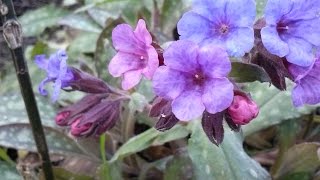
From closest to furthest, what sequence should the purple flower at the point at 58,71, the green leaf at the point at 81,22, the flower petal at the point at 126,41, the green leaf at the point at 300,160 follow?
1. the flower petal at the point at 126,41
2. the purple flower at the point at 58,71
3. the green leaf at the point at 300,160
4. the green leaf at the point at 81,22

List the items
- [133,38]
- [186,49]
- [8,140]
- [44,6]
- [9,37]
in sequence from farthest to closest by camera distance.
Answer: [44,6] → [8,140] → [9,37] → [133,38] → [186,49]

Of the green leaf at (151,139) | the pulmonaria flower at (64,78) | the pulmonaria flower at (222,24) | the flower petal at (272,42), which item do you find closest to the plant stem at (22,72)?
the pulmonaria flower at (64,78)

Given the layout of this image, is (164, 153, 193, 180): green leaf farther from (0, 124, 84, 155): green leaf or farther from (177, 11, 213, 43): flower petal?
(177, 11, 213, 43): flower petal

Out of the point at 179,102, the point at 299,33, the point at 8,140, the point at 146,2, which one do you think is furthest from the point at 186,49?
the point at 146,2

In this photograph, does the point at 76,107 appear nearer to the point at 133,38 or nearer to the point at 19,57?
the point at 19,57

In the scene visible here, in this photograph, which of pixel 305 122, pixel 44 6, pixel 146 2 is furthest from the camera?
pixel 44 6

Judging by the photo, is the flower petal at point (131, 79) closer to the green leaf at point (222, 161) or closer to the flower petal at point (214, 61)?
the flower petal at point (214, 61)

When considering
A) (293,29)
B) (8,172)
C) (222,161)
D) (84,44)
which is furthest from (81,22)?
(293,29)
